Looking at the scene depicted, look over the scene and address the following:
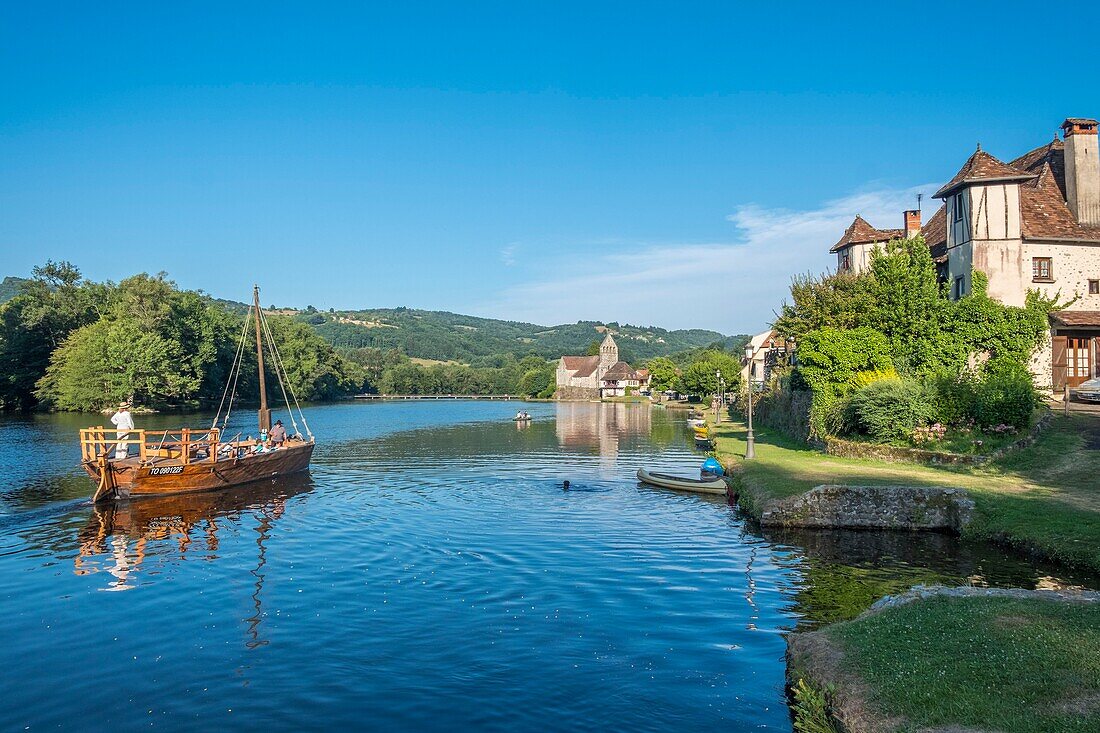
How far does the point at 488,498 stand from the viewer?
30.2m

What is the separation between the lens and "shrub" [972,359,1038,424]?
2691 centimetres

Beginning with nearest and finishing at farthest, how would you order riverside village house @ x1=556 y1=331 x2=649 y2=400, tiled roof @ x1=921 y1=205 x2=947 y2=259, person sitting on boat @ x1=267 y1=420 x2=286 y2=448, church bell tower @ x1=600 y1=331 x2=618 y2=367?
person sitting on boat @ x1=267 y1=420 x2=286 y2=448 < tiled roof @ x1=921 y1=205 x2=947 y2=259 < riverside village house @ x1=556 y1=331 x2=649 y2=400 < church bell tower @ x1=600 y1=331 x2=618 y2=367

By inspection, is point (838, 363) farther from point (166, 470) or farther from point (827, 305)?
point (166, 470)

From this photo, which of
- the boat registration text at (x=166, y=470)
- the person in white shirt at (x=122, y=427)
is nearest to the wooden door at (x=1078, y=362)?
the boat registration text at (x=166, y=470)

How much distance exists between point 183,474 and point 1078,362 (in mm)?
38780

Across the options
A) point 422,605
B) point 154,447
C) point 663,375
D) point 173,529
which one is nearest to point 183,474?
point 154,447

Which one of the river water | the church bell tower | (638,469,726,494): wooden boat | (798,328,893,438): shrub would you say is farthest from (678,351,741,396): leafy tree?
the river water

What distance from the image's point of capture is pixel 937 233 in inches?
1642

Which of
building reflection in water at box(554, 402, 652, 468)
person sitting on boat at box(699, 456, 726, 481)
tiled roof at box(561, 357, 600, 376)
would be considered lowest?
building reflection in water at box(554, 402, 652, 468)

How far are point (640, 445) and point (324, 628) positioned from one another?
138 ft

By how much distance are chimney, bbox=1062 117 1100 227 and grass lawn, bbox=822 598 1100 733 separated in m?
31.5

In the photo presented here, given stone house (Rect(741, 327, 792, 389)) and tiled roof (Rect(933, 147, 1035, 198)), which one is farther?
stone house (Rect(741, 327, 792, 389))

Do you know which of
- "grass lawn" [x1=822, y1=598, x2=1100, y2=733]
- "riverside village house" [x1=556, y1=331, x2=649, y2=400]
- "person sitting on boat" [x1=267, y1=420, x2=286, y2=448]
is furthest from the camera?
"riverside village house" [x1=556, y1=331, x2=649, y2=400]

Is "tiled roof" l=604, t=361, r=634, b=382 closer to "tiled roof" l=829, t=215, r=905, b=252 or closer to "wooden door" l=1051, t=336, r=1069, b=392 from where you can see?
"tiled roof" l=829, t=215, r=905, b=252
